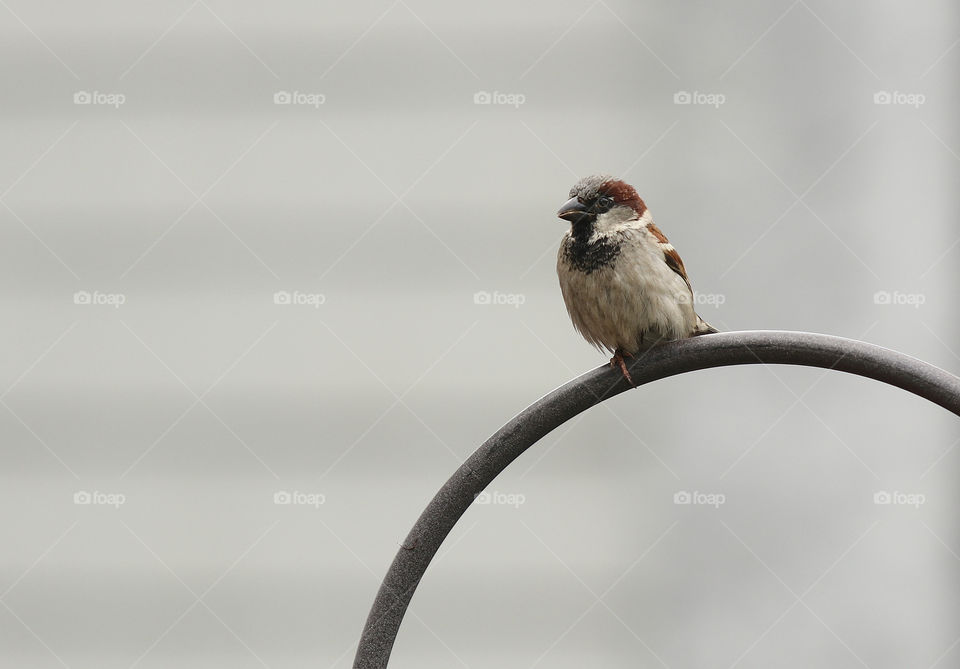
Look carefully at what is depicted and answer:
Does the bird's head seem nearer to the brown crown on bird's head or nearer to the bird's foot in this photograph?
the brown crown on bird's head

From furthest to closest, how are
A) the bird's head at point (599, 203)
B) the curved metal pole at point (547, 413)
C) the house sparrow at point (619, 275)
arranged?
the bird's head at point (599, 203) < the house sparrow at point (619, 275) < the curved metal pole at point (547, 413)

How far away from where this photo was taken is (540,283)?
2.88 m

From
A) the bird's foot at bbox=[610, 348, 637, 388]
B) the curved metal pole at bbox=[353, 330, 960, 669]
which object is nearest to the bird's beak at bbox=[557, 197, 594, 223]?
the bird's foot at bbox=[610, 348, 637, 388]

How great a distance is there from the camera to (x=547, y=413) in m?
1.11

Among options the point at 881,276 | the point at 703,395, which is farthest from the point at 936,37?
the point at 703,395

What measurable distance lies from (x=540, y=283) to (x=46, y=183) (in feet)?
5.82

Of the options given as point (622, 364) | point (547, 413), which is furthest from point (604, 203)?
point (547, 413)

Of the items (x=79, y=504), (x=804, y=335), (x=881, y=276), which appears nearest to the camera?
(x=804, y=335)

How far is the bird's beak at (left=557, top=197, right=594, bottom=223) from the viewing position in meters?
1.63

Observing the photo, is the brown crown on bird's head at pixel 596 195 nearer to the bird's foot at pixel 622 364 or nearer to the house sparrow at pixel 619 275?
the house sparrow at pixel 619 275

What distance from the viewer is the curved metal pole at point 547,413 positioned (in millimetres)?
1062

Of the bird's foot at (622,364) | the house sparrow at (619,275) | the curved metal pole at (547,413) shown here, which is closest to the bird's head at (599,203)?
the house sparrow at (619,275)

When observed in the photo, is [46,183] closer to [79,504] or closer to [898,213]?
[79,504]

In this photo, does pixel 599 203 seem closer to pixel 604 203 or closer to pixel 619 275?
pixel 604 203
